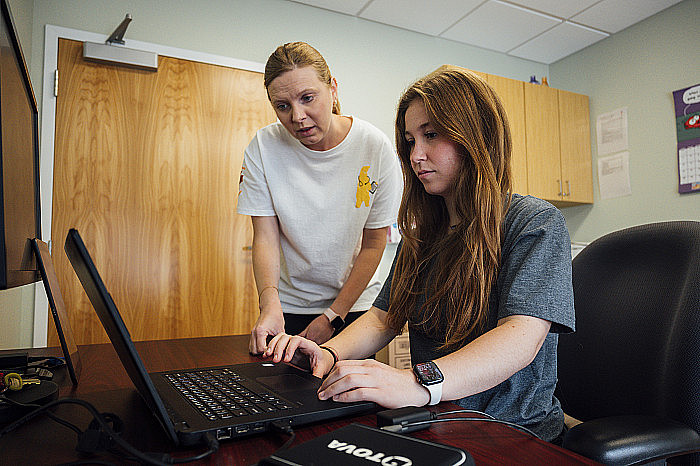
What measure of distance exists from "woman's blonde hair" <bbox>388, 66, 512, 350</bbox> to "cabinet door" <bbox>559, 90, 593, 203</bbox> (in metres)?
2.87

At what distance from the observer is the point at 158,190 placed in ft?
8.57

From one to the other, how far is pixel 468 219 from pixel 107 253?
6.83ft

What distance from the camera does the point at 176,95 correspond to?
8.79ft

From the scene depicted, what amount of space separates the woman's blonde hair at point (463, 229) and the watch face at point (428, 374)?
0.63 ft

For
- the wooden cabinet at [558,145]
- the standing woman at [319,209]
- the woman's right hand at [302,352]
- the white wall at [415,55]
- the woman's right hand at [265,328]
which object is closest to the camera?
the woman's right hand at [302,352]

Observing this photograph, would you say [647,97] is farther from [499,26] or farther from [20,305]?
[20,305]

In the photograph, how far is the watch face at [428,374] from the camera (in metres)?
0.67

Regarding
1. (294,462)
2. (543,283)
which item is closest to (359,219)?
(543,283)

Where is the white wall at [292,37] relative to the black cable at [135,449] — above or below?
above

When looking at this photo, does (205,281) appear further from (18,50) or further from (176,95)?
(18,50)

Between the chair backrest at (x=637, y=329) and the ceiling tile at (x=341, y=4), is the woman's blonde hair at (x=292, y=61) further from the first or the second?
the ceiling tile at (x=341, y=4)

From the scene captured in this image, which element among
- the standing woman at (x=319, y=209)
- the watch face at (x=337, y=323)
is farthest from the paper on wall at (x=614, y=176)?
the watch face at (x=337, y=323)

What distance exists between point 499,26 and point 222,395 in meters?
3.29

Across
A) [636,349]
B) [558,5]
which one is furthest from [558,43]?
[636,349]
